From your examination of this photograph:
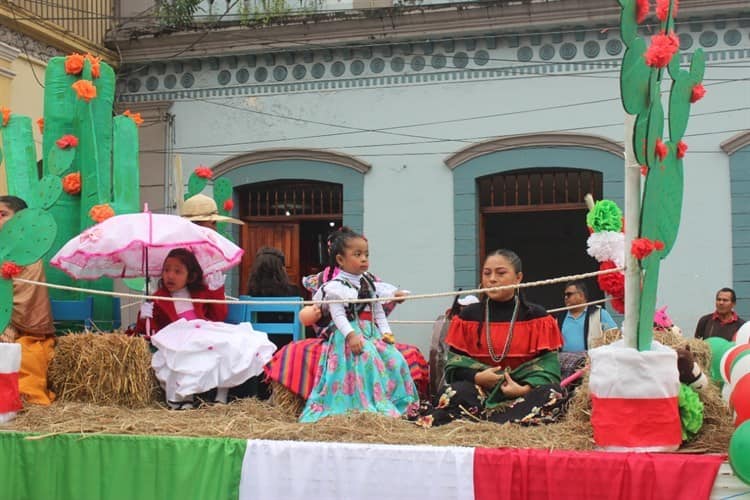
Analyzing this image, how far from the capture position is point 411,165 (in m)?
11.2

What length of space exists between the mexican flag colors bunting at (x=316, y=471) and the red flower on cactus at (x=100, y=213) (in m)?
1.89

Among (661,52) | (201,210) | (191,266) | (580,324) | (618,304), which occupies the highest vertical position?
(661,52)

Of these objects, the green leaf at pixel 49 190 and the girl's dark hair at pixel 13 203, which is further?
the green leaf at pixel 49 190

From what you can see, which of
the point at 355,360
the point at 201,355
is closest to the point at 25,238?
the point at 201,355

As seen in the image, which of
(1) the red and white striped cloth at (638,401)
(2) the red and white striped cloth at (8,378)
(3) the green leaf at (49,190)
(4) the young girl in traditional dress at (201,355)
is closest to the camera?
(1) the red and white striped cloth at (638,401)

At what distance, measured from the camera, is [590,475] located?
3.64 metres

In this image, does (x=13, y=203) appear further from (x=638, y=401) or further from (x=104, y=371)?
(x=638, y=401)

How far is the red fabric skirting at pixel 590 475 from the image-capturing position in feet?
11.7

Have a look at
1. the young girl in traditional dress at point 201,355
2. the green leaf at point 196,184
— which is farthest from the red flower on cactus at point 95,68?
the green leaf at point 196,184

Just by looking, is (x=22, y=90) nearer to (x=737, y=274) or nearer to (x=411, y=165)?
(x=411, y=165)

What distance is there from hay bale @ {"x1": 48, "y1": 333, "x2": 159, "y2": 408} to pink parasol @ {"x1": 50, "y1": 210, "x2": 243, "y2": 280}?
57 centimetres

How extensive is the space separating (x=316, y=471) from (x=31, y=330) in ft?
7.70

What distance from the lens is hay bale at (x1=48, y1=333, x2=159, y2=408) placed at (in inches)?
210

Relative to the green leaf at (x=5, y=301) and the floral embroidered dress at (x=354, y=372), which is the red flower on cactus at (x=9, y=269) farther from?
the floral embroidered dress at (x=354, y=372)
